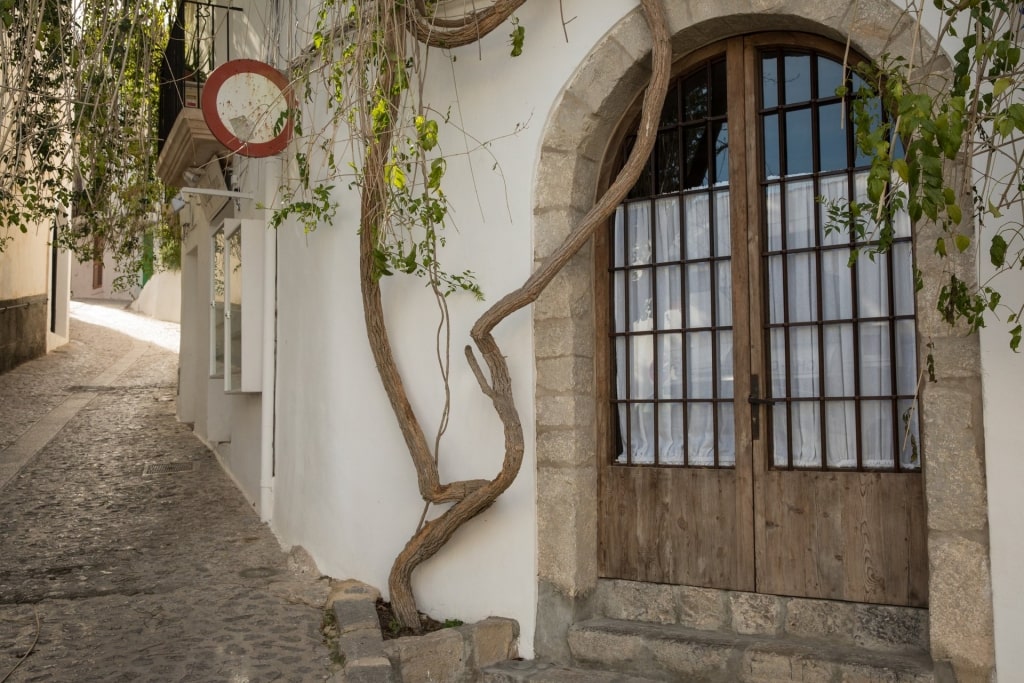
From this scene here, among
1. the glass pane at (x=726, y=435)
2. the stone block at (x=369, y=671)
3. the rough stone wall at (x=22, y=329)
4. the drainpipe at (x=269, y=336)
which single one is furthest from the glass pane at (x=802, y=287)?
the rough stone wall at (x=22, y=329)

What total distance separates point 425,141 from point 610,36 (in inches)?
39.5

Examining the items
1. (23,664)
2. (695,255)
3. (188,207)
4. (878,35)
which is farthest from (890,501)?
(188,207)

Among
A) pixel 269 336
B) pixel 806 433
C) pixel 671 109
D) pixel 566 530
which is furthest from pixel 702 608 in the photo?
pixel 269 336

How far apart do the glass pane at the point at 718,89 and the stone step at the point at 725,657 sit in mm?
2406

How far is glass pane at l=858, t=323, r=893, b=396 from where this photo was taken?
4148 mm

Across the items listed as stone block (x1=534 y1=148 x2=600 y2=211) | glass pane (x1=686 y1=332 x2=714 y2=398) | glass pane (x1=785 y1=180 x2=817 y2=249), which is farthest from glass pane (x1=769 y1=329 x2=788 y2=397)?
stone block (x1=534 y1=148 x2=600 y2=211)

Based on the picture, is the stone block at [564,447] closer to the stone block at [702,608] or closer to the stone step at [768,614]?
the stone step at [768,614]

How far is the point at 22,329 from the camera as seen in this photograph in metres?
14.5

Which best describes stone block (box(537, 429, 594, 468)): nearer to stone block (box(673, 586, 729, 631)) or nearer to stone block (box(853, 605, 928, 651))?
stone block (box(673, 586, 729, 631))

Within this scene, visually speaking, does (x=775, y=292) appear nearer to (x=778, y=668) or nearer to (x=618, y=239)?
(x=618, y=239)

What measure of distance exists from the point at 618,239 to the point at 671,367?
2.34 ft

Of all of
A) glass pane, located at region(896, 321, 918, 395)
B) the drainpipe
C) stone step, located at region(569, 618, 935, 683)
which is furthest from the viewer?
the drainpipe

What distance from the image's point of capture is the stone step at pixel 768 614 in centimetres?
400

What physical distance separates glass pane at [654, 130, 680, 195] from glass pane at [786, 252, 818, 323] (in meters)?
0.72
